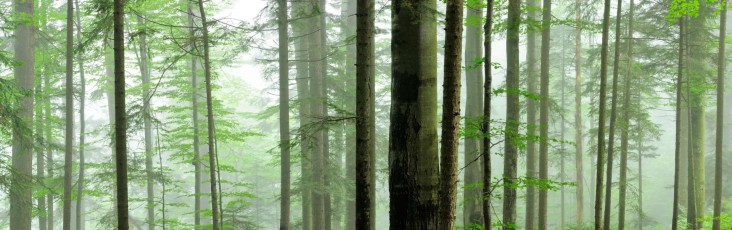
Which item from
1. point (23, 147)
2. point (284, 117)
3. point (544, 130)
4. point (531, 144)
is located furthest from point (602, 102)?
point (23, 147)

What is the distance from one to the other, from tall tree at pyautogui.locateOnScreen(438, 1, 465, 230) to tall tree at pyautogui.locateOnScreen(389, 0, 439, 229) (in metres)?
0.26

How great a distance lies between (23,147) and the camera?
14.2 meters

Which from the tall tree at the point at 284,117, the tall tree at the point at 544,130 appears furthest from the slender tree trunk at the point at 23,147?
the tall tree at the point at 544,130

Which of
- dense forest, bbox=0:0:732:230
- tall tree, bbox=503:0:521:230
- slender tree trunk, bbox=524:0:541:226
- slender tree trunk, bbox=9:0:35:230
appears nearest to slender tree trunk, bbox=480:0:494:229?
dense forest, bbox=0:0:732:230

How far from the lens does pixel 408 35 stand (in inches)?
234

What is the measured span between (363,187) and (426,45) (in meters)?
1.98

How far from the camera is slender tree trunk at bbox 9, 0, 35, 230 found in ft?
43.7

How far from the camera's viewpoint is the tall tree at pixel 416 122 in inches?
231

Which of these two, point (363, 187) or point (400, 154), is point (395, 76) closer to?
point (400, 154)

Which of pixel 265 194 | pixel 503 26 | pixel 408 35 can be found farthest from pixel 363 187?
pixel 265 194

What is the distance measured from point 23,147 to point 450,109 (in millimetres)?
12504

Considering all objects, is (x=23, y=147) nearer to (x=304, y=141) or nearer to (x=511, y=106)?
(x=304, y=141)

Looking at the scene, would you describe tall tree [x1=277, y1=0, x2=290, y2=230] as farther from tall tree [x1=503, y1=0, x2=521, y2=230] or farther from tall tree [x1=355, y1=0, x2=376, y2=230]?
tall tree [x1=355, y1=0, x2=376, y2=230]

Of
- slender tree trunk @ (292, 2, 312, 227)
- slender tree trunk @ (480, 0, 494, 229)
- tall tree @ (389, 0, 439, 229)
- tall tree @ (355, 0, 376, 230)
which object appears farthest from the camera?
slender tree trunk @ (292, 2, 312, 227)
